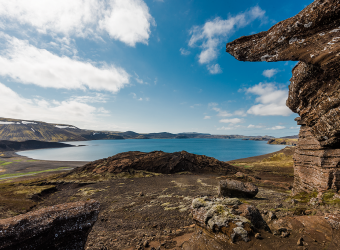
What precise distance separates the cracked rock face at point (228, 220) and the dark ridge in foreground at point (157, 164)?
2714 cm

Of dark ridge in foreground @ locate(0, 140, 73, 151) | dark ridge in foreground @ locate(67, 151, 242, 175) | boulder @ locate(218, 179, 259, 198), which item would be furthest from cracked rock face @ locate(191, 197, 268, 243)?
dark ridge in foreground @ locate(0, 140, 73, 151)

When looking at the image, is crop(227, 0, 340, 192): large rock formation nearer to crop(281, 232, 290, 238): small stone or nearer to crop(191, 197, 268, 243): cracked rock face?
crop(281, 232, 290, 238): small stone

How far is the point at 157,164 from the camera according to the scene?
33.9 meters

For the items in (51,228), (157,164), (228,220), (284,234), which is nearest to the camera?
(51,228)

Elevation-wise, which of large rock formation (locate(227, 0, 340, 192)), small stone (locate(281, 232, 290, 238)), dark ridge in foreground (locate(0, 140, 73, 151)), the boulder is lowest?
dark ridge in foreground (locate(0, 140, 73, 151))

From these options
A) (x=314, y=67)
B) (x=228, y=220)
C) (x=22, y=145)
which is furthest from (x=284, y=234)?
(x=22, y=145)

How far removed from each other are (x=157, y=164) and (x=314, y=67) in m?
30.9

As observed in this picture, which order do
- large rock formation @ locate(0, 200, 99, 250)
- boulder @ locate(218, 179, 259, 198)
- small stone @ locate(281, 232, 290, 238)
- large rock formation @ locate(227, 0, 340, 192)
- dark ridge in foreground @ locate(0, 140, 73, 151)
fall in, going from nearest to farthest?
large rock formation @ locate(0, 200, 99, 250) < small stone @ locate(281, 232, 290, 238) < large rock formation @ locate(227, 0, 340, 192) < boulder @ locate(218, 179, 259, 198) < dark ridge in foreground @ locate(0, 140, 73, 151)

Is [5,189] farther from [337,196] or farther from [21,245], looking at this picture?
[337,196]

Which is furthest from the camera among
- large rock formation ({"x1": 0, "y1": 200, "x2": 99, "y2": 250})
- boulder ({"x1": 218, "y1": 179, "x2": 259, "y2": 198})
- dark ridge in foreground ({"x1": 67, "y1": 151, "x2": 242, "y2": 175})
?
dark ridge in foreground ({"x1": 67, "y1": 151, "x2": 242, "y2": 175})

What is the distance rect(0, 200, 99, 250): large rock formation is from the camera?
4125mm

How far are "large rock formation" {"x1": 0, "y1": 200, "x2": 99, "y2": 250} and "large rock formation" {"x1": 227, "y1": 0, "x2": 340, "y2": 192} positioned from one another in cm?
1034

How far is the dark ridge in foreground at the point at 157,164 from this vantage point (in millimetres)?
31703

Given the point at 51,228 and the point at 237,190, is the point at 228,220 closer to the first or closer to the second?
the point at 51,228
